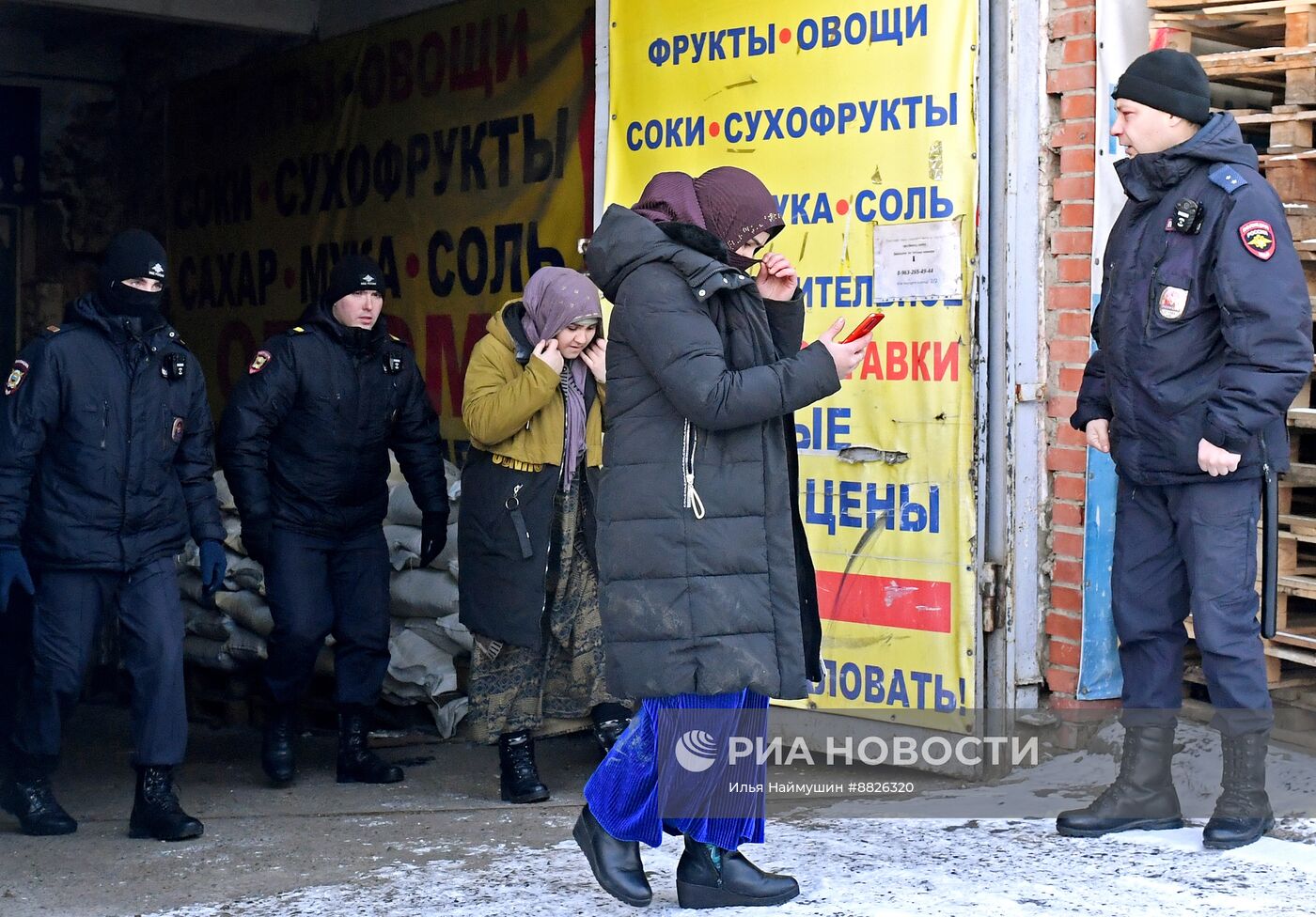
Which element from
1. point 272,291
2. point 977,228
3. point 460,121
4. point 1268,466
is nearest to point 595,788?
point 1268,466

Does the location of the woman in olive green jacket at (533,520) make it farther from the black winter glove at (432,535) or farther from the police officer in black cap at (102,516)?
the police officer in black cap at (102,516)

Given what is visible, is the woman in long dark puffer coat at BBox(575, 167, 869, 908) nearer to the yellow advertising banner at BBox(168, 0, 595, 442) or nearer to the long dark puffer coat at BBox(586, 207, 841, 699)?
the long dark puffer coat at BBox(586, 207, 841, 699)

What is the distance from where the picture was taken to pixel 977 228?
195 inches

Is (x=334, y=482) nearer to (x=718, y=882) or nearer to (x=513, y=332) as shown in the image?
(x=513, y=332)

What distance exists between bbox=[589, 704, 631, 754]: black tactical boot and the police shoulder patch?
2.48m

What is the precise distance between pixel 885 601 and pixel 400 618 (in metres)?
2.21

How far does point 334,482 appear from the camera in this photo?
17.8 ft

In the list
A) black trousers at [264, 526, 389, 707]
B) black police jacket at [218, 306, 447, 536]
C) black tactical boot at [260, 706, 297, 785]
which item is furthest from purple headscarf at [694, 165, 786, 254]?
black tactical boot at [260, 706, 297, 785]

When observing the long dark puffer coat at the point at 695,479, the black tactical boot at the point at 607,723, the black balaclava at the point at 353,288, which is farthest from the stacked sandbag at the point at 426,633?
the long dark puffer coat at the point at 695,479

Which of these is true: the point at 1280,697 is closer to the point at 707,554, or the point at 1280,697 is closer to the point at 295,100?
the point at 707,554

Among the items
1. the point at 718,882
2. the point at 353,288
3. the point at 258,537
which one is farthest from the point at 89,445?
the point at 718,882

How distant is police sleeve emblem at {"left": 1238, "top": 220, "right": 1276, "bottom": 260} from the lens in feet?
12.7

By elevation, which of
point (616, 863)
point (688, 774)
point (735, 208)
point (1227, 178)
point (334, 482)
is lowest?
point (616, 863)

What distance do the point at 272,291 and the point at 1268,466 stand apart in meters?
7.06
